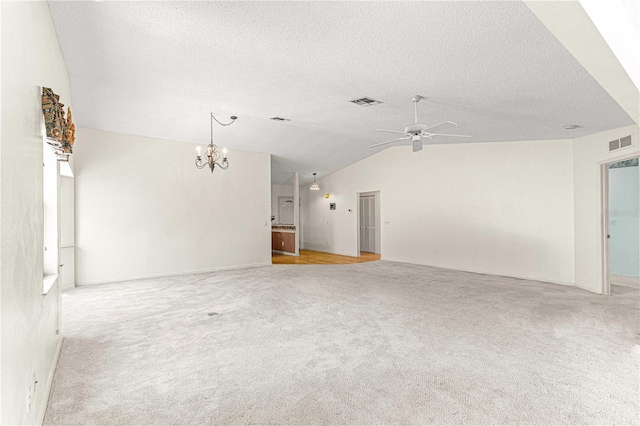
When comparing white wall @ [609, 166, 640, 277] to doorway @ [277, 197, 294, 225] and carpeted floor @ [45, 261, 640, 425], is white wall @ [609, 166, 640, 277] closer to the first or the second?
carpeted floor @ [45, 261, 640, 425]

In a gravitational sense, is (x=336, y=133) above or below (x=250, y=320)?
above

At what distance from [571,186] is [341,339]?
542 cm

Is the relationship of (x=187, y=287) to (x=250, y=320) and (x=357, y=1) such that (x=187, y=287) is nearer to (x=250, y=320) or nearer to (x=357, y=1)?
(x=250, y=320)

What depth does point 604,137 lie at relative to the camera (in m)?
5.46

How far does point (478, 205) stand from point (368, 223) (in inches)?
A: 170

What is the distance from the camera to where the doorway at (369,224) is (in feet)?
36.4

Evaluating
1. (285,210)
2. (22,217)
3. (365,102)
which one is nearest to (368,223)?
(285,210)

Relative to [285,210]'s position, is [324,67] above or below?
above

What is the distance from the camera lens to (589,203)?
5766 millimetres

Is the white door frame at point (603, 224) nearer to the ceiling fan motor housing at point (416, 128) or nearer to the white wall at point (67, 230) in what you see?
the ceiling fan motor housing at point (416, 128)

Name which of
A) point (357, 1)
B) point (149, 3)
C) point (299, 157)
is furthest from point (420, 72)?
point (299, 157)

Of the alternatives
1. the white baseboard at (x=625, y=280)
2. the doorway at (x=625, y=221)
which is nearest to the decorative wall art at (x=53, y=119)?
the white baseboard at (x=625, y=280)

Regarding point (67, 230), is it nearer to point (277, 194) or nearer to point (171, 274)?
point (171, 274)

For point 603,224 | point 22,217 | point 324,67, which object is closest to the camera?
point 22,217
